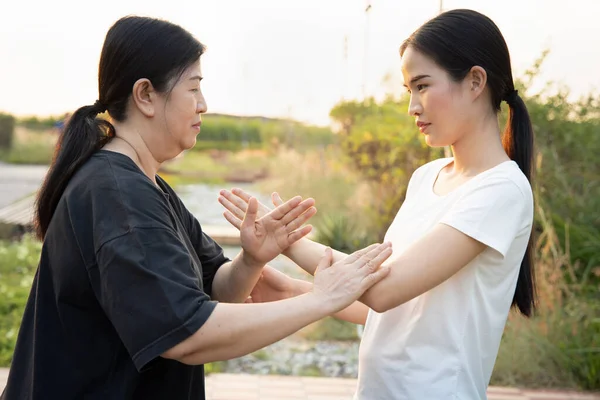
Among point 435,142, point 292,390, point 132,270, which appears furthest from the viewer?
point 292,390

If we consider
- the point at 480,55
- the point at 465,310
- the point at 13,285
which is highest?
the point at 480,55

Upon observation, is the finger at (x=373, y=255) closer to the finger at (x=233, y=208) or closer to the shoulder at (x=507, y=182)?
the shoulder at (x=507, y=182)

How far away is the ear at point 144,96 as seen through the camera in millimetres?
1873

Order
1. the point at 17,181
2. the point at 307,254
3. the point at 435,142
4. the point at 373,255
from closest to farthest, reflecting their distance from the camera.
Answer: the point at 373,255
the point at 435,142
the point at 307,254
the point at 17,181

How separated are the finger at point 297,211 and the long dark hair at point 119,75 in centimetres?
49

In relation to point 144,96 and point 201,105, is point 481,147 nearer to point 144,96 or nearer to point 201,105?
point 201,105

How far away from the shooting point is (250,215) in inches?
87.9

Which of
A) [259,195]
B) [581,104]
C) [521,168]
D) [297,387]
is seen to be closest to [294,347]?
[297,387]

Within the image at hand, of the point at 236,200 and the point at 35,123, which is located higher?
the point at 236,200

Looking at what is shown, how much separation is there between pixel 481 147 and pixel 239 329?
796 mm

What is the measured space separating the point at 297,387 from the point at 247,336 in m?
2.71

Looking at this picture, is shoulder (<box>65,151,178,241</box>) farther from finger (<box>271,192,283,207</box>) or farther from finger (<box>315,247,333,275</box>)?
finger (<box>271,192,283,207</box>)

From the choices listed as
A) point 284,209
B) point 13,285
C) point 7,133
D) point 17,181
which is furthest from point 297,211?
point 7,133

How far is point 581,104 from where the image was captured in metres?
6.70
